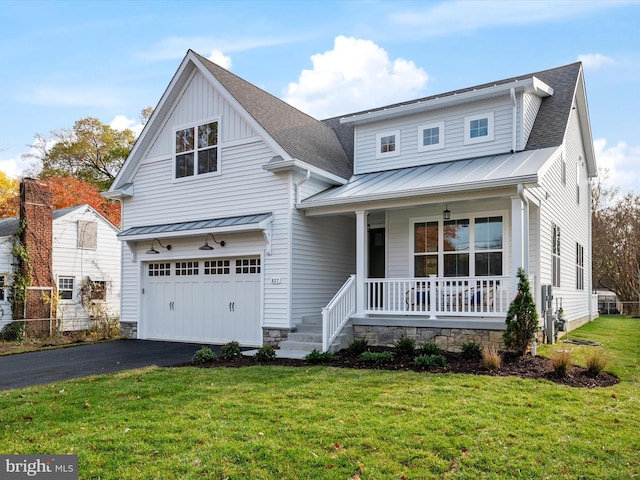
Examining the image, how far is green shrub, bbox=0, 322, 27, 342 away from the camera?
1569 centimetres

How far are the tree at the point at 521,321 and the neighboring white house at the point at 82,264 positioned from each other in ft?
49.8

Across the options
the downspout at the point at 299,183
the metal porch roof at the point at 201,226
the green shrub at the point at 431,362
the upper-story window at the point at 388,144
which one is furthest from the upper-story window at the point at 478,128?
the green shrub at the point at 431,362

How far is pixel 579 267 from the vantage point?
1686 cm

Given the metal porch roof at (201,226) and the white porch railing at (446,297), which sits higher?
the metal porch roof at (201,226)

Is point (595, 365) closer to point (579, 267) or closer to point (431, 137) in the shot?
point (431, 137)

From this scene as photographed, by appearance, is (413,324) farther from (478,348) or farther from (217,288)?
(217,288)

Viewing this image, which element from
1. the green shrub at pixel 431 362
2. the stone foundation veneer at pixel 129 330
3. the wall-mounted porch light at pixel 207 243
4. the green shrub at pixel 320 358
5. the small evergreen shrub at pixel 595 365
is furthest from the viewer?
the stone foundation veneer at pixel 129 330

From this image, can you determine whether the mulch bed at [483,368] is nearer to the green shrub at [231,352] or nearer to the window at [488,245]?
the green shrub at [231,352]

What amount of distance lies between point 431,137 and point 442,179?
2568 millimetres

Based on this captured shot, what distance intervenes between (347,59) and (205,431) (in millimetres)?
15057

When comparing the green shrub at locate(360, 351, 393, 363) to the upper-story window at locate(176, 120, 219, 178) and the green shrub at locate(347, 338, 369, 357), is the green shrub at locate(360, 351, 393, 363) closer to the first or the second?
the green shrub at locate(347, 338, 369, 357)

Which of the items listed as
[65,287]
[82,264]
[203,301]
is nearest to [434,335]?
[203,301]

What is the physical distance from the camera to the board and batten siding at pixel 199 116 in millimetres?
13000

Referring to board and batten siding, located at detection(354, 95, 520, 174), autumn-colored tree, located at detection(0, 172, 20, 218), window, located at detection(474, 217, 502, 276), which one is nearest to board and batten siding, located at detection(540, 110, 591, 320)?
window, located at detection(474, 217, 502, 276)
